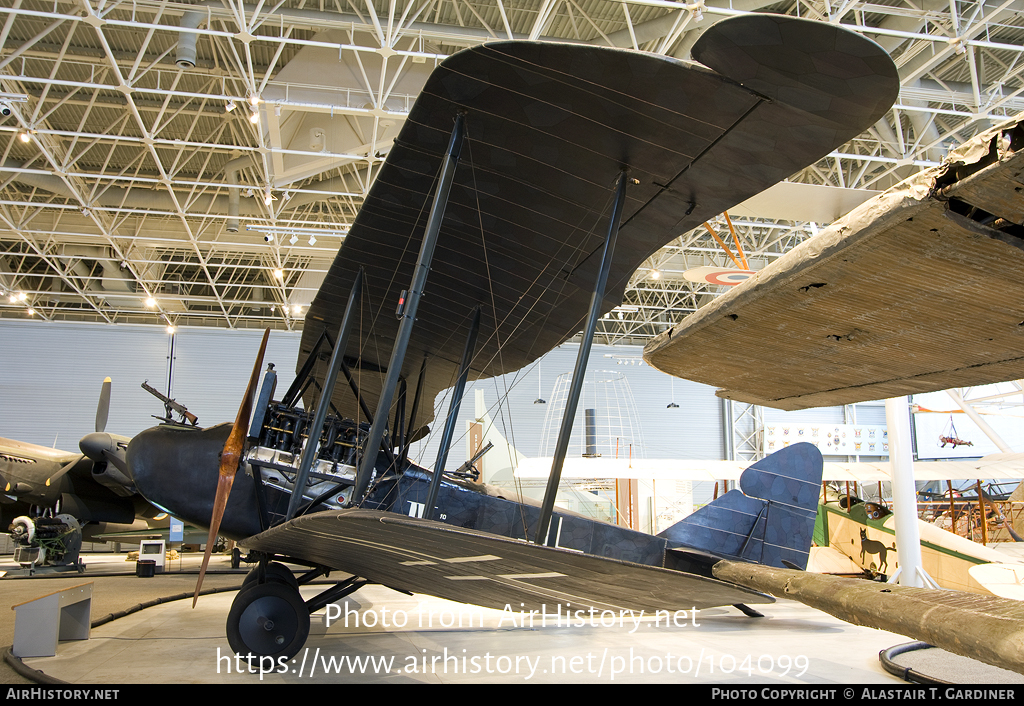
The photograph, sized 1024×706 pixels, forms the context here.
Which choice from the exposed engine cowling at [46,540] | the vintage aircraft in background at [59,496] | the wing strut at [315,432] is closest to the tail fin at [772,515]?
the wing strut at [315,432]

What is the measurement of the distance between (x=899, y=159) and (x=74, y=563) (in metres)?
18.5

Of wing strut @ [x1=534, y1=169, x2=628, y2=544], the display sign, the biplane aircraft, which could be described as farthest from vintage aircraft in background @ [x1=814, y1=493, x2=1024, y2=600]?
the display sign

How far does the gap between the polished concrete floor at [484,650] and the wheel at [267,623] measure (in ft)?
0.43

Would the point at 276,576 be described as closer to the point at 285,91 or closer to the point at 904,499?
the point at 904,499

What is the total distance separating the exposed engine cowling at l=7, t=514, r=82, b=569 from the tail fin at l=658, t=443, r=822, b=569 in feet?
37.3

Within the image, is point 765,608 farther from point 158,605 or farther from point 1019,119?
point 1019,119

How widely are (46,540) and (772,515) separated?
12532 millimetres

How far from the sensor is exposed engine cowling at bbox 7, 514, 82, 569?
11391 millimetres

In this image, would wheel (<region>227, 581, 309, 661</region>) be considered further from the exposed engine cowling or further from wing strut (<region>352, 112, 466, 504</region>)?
the exposed engine cowling

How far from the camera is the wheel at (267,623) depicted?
15.3 feet

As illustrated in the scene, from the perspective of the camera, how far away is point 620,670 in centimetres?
468

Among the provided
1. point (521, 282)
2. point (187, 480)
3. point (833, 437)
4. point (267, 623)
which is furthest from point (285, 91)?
point (833, 437)
